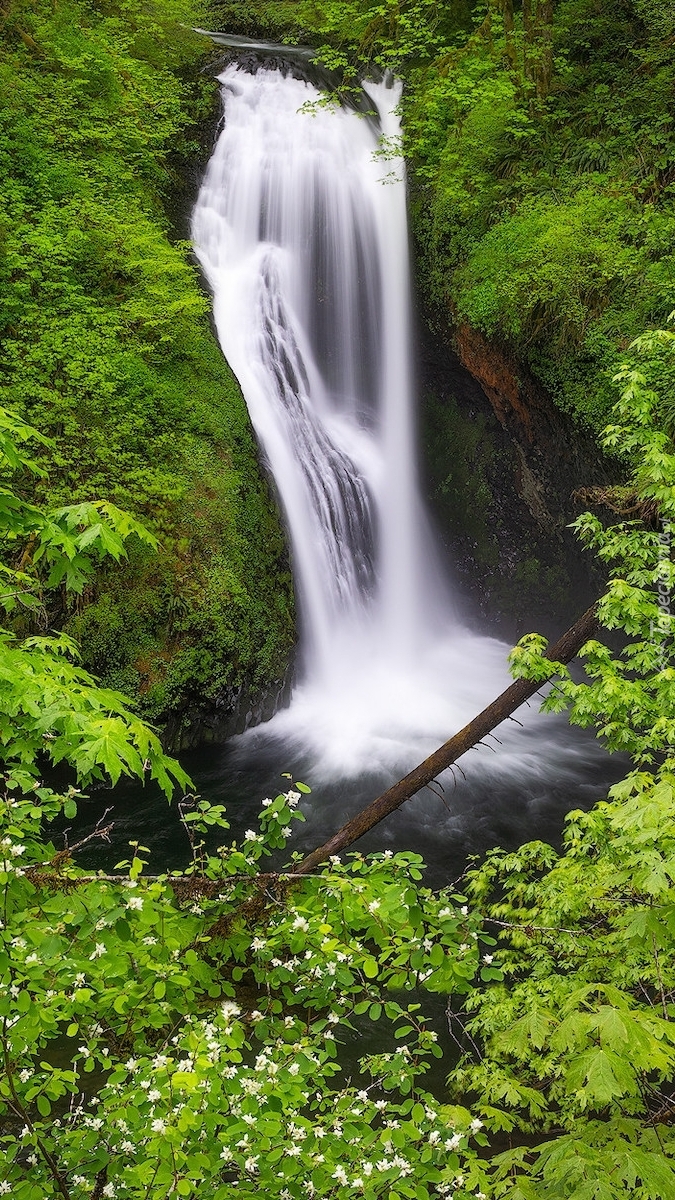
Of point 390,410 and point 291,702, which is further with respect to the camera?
point 390,410

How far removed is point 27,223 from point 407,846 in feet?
28.8

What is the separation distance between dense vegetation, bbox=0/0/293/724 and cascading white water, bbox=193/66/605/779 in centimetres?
92

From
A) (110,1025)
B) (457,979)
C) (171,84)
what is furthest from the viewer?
(171,84)

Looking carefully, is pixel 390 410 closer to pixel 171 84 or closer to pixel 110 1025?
pixel 171 84

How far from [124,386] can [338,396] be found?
4381 millimetres

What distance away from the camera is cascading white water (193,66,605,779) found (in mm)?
11188

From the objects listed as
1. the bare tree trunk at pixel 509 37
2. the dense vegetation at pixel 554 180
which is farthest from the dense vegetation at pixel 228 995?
the bare tree trunk at pixel 509 37

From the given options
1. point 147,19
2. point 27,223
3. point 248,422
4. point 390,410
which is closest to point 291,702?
point 248,422

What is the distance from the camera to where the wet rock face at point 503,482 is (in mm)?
11555

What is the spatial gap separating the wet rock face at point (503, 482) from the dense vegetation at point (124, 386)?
3833mm

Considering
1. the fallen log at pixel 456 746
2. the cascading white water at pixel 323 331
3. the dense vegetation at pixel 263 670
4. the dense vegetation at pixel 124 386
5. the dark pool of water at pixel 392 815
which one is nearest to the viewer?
the dense vegetation at pixel 263 670

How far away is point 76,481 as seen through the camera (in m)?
8.80

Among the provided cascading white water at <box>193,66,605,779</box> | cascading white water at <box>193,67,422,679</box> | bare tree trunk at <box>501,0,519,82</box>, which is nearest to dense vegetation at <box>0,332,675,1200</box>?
cascading white water at <box>193,66,605,779</box>

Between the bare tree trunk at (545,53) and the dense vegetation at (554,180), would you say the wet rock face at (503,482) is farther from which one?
the bare tree trunk at (545,53)
